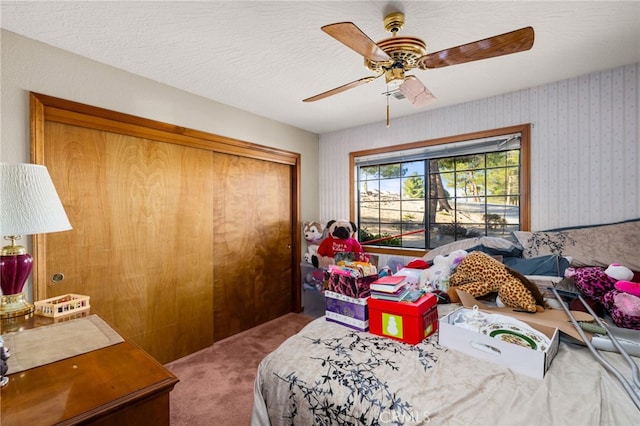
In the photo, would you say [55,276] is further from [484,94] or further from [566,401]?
[484,94]

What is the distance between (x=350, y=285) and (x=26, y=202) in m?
1.44

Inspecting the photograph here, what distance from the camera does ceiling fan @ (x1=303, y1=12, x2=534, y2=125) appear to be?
1.19m

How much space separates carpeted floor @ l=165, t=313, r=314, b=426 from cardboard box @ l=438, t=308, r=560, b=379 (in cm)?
141

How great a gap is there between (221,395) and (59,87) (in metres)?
2.36

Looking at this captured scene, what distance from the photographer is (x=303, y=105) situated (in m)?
2.89

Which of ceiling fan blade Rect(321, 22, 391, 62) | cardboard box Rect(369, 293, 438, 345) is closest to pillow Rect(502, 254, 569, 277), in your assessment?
cardboard box Rect(369, 293, 438, 345)

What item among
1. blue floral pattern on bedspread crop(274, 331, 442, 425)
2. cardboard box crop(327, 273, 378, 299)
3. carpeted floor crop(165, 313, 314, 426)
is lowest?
carpeted floor crop(165, 313, 314, 426)

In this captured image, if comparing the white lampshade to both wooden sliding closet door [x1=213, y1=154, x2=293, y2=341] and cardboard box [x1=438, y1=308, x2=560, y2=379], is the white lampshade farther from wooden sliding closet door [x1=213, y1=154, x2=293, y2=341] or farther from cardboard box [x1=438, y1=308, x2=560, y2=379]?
cardboard box [x1=438, y1=308, x2=560, y2=379]

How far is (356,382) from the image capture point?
0.91 metres

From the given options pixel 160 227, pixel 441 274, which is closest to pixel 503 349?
pixel 441 274

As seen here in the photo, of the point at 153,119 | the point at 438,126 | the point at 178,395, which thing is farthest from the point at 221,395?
the point at 438,126

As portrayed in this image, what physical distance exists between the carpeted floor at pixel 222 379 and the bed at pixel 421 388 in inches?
42.1

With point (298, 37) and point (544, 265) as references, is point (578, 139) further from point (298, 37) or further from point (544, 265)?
point (298, 37)

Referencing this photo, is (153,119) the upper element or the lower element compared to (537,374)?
upper
